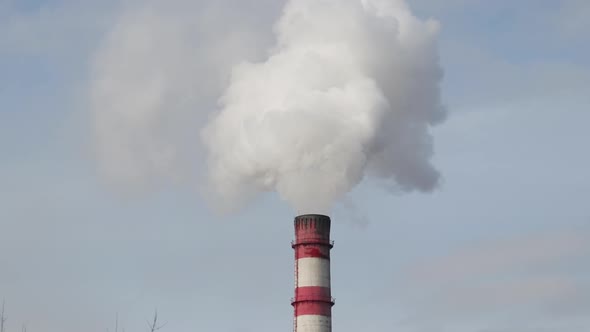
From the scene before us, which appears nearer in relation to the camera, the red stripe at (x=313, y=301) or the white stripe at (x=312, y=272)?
the red stripe at (x=313, y=301)

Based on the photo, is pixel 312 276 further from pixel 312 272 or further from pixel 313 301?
pixel 313 301

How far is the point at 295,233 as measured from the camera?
43844 millimetres

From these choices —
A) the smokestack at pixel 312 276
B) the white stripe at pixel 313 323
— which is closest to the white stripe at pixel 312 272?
the smokestack at pixel 312 276

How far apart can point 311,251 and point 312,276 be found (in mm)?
1155

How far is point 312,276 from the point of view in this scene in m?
42.6

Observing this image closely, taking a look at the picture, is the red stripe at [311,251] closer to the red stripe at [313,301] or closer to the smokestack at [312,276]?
the smokestack at [312,276]

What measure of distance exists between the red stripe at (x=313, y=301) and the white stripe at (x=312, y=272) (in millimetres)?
232

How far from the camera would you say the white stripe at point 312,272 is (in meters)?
42.6

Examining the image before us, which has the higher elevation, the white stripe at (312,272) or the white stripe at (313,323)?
the white stripe at (312,272)

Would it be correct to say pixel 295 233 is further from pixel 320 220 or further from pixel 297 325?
pixel 297 325

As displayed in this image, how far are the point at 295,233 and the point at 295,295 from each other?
289cm

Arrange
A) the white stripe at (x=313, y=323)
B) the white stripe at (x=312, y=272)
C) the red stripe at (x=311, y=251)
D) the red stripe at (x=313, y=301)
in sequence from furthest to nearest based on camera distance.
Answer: the red stripe at (x=311, y=251) → the white stripe at (x=312, y=272) → the red stripe at (x=313, y=301) → the white stripe at (x=313, y=323)

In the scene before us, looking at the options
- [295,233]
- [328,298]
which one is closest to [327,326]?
[328,298]

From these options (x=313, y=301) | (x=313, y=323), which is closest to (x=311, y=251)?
(x=313, y=301)
